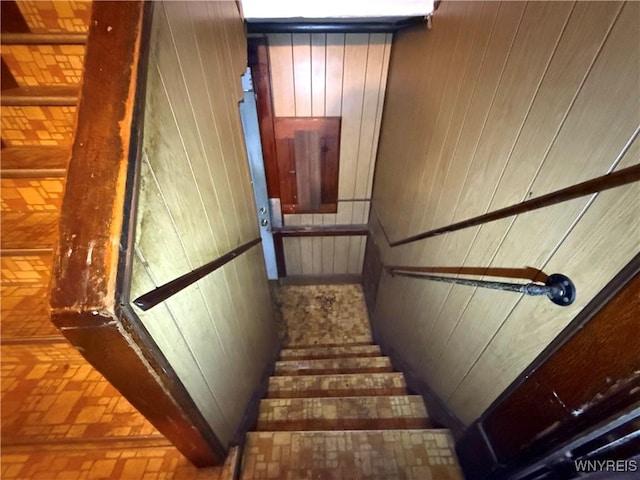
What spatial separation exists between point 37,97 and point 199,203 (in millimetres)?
675

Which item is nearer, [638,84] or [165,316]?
[638,84]

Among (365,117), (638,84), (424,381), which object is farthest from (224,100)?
(424,381)

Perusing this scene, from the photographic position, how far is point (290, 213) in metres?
3.56

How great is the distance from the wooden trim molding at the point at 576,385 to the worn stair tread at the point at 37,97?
1713 mm

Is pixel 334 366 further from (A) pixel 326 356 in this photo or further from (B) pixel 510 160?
(B) pixel 510 160

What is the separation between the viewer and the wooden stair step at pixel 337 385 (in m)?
2.29

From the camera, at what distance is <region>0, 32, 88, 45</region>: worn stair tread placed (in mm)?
1051

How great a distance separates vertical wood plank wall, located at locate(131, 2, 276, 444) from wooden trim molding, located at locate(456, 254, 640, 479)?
1130 mm

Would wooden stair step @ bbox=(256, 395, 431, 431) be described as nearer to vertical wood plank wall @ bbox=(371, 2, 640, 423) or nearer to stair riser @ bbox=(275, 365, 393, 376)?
vertical wood plank wall @ bbox=(371, 2, 640, 423)

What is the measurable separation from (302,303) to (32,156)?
10.6 ft

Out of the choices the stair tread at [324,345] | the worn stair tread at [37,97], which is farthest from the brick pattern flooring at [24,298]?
the stair tread at [324,345]

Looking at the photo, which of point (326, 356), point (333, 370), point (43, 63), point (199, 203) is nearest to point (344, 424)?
point (333, 370)

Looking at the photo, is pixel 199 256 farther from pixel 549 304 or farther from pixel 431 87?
pixel 431 87

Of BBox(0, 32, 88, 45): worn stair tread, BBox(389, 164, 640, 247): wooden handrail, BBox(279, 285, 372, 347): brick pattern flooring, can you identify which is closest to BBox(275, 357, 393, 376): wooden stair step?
BBox(279, 285, 372, 347): brick pattern flooring
